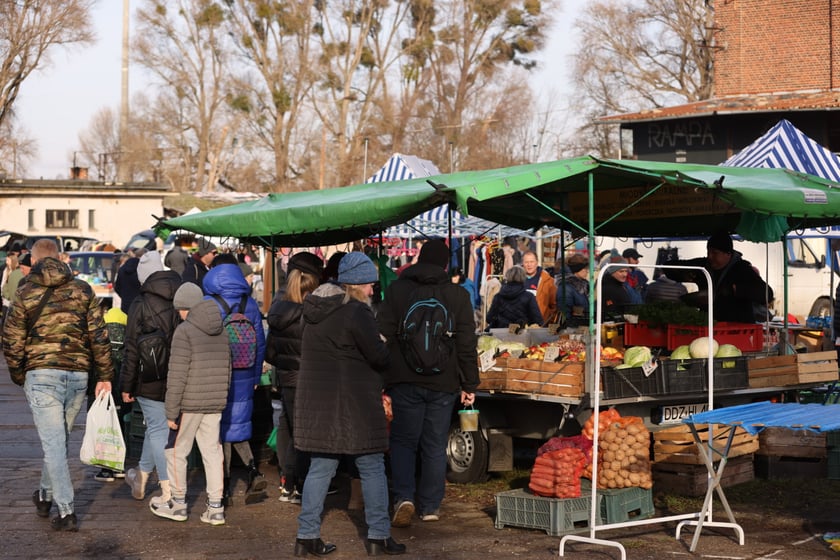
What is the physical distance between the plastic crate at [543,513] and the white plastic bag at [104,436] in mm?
2935

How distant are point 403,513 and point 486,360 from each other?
5.52 ft

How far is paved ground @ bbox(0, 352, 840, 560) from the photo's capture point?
24.9 ft

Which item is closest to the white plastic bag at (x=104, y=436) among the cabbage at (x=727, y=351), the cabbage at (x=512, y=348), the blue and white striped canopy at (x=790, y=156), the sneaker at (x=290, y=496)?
the sneaker at (x=290, y=496)

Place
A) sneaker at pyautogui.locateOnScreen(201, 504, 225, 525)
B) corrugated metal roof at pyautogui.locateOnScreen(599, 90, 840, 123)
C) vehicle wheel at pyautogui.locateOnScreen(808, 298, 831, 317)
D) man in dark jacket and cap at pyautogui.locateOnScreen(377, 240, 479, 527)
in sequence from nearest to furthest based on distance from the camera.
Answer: man in dark jacket and cap at pyautogui.locateOnScreen(377, 240, 479, 527), sneaker at pyautogui.locateOnScreen(201, 504, 225, 525), vehicle wheel at pyautogui.locateOnScreen(808, 298, 831, 317), corrugated metal roof at pyautogui.locateOnScreen(599, 90, 840, 123)

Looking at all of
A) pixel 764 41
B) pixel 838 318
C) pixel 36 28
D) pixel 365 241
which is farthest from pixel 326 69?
pixel 838 318

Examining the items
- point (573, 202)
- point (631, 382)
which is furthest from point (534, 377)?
point (573, 202)

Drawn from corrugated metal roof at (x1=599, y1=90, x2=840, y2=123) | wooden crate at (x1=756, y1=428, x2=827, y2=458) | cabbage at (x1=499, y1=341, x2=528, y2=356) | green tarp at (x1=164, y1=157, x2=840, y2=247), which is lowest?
wooden crate at (x1=756, y1=428, x2=827, y2=458)

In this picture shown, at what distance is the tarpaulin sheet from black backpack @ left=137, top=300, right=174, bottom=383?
4.16m

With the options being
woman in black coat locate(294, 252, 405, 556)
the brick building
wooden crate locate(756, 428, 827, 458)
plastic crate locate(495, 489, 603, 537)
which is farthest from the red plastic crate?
the brick building

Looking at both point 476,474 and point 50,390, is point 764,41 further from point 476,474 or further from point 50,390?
point 50,390

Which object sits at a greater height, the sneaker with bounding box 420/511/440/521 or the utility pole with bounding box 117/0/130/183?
the utility pole with bounding box 117/0/130/183

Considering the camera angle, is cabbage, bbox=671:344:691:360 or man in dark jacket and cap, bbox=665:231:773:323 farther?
man in dark jacket and cap, bbox=665:231:773:323

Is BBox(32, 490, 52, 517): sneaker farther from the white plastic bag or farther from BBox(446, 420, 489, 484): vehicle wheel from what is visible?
BBox(446, 420, 489, 484): vehicle wheel

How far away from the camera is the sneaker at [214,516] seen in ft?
28.0
